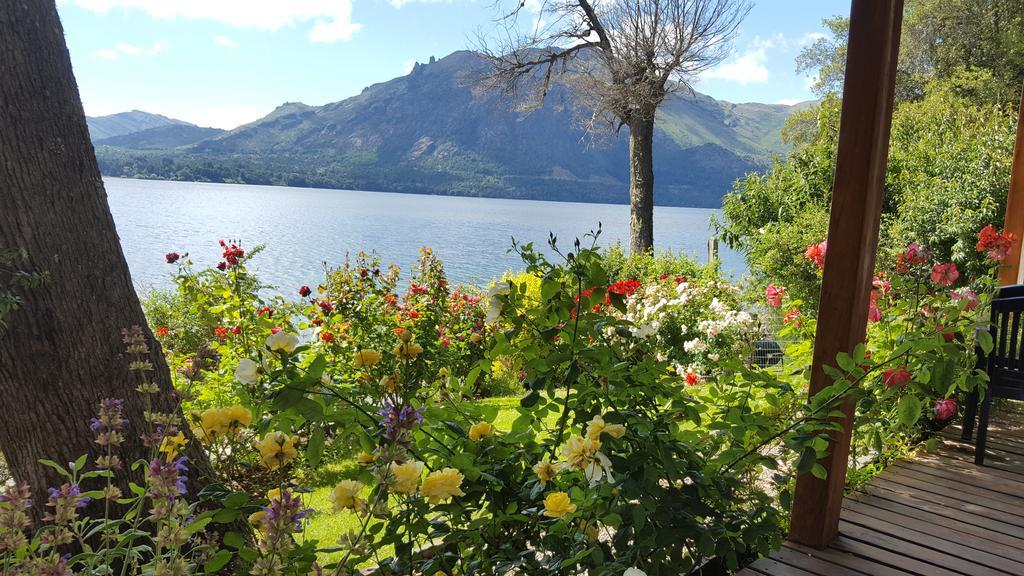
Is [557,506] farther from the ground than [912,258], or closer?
closer

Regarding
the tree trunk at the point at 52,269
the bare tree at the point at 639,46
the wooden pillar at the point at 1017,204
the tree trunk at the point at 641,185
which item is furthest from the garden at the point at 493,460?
the bare tree at the point at 639,46

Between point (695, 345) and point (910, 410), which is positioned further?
point (695, 345)

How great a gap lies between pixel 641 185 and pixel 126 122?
100 meters

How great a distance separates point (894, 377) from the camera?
2.19m

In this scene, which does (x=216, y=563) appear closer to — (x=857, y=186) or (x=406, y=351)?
(x=406, y=351)

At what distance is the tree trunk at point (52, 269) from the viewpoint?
6.24ft

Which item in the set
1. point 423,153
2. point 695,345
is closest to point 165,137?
point 423,153

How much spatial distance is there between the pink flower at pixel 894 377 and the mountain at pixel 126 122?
87797mm

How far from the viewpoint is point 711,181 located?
178 feet

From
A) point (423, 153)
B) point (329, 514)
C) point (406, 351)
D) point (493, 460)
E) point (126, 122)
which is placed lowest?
point (329, 514)

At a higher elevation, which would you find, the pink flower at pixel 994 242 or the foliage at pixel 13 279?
the pink flower at pixel 994 242

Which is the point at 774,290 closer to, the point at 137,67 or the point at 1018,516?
the point at 1018,516

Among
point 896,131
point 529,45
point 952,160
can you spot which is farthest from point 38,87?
point 896,131

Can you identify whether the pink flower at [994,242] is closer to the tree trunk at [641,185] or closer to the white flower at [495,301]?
the white flower at [495,301]
